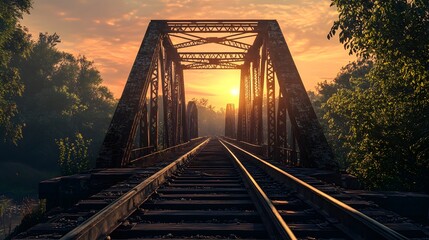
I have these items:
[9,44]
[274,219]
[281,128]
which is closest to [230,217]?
[274,219]

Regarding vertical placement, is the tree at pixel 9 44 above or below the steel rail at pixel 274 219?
above

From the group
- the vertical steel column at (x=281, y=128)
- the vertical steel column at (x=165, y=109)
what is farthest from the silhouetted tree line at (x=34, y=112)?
the vertical steel column at (x=281, y=128)

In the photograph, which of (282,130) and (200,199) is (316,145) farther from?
(200,199)

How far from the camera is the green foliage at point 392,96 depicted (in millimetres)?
8805

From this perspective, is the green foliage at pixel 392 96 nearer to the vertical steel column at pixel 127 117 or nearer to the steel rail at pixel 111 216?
the vertical steel column at pixel 127 117

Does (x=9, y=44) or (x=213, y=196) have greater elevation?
(x=9, y=44)

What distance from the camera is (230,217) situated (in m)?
4.54

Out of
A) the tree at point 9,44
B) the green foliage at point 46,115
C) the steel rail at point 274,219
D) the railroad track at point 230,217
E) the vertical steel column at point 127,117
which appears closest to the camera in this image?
the steel rail at point 274,219

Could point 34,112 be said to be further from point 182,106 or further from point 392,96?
point 392,96

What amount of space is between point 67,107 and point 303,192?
1965 inches

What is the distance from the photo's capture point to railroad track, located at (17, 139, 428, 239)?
356 centimetres

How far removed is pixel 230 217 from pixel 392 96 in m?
10.3

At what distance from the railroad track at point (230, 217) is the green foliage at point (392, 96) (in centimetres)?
474

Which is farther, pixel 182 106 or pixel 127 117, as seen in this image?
pixel 182 106
